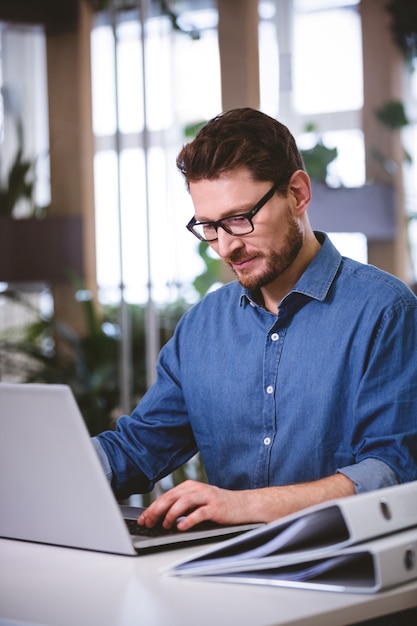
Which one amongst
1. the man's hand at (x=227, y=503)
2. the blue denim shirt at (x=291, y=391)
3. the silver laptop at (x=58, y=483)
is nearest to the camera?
the silver laptop at (x=58, y=483)

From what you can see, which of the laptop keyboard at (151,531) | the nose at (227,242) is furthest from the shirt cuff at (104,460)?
the nose at (227,242)

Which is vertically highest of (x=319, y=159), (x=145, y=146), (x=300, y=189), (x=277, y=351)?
(x=145, y=146)

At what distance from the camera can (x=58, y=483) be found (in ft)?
4.50

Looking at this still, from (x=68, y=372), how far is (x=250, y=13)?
1565 millimetres

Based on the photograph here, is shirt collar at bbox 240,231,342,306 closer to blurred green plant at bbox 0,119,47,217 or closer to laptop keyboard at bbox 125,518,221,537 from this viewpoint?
laptop keyboard at bbox 125,518,221,537

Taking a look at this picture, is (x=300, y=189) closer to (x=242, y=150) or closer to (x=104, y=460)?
(x=242, y=150)

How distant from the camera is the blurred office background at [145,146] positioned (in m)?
3.21

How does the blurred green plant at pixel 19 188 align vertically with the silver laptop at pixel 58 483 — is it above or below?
above

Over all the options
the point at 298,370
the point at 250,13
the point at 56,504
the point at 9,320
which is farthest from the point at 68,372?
the point at 56,504

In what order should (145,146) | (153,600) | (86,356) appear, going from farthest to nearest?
(86,356) < (145,146) < (153,600)

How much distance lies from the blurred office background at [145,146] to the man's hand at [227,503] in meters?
1.77

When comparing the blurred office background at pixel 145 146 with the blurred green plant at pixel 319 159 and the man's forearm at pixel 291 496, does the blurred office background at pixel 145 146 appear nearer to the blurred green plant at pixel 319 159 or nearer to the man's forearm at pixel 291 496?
the blurred green plant at pixel 319 159

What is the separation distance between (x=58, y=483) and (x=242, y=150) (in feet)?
2.26

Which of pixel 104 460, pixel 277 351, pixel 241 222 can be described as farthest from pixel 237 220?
pixel 104 460
